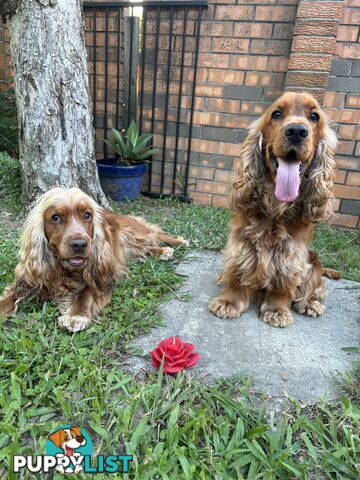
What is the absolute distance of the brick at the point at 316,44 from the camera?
390cm

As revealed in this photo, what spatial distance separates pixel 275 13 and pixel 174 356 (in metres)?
4.07

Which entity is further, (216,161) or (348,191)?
(216,161)

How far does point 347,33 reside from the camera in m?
3.94

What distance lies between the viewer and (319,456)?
1.54 m

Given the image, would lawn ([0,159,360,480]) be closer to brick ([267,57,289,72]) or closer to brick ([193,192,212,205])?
brick ([193,192,212,205])

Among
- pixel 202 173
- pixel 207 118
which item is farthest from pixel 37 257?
pixel 207 118

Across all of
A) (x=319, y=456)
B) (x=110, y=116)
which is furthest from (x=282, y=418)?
(x=110, y=116)

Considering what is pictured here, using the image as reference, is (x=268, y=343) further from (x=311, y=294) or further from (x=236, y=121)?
(x=236, y=121)

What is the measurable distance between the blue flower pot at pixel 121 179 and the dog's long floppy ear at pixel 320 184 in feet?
9.11

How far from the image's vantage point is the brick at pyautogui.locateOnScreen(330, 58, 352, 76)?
13.2 ft

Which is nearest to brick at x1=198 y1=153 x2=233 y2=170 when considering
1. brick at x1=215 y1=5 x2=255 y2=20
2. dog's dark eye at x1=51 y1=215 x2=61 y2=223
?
brick at x1=215 y1=5 x2=255 y2=20

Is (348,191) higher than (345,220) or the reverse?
higher

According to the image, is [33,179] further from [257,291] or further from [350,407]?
[350,407]

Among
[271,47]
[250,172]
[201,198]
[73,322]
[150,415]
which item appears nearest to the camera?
[150,415]
